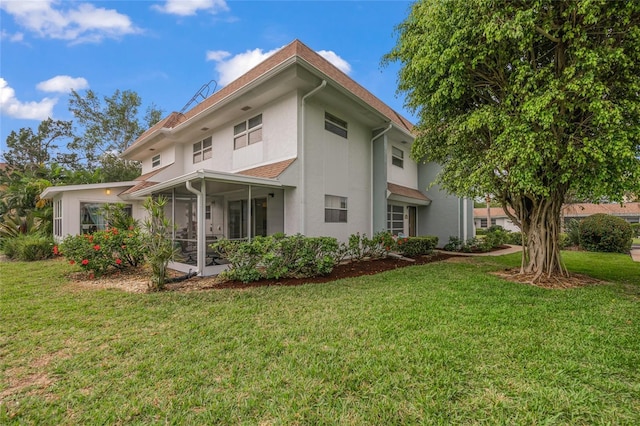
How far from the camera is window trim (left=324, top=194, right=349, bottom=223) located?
9.95 m

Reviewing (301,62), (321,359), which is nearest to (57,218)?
(301,62)

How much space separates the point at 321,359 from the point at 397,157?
1268 centimetres

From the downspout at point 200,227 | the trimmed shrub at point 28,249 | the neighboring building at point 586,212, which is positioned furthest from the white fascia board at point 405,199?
the neighboring building at point 586,212

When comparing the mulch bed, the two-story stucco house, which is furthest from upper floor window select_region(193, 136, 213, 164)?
the mulch bed

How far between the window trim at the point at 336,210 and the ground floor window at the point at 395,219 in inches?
153

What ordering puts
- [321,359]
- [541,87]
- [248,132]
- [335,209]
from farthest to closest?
[248,132] → [335,209] → [541,87] → [321,359]

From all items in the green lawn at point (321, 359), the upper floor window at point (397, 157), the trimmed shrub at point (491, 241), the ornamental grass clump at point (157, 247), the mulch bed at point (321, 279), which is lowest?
the green lawn at point (321, 359)

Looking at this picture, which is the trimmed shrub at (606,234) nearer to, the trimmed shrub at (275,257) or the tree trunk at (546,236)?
the tree trunk at (546,236)

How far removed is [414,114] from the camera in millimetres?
8703

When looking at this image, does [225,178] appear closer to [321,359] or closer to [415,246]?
[321,359]

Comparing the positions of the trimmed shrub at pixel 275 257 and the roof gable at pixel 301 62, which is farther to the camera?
the roof gable at pixel 301 62

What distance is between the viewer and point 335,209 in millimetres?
10258

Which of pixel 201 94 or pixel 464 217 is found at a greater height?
pixel 201 94

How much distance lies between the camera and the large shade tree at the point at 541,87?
16.9 feet
